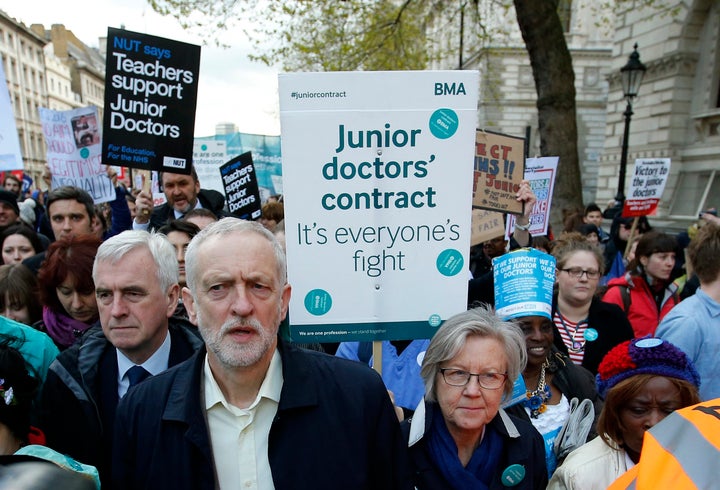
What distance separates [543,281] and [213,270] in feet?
5.09

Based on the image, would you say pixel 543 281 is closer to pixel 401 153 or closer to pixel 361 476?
pixel 401 153

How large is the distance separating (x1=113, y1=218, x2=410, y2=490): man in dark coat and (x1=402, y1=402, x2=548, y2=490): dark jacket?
0.18 metres

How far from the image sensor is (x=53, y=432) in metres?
1.83

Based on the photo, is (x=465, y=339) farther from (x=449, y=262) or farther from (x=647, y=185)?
(x=647, y=185)

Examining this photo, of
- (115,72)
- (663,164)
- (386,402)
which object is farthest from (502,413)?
(663,164)

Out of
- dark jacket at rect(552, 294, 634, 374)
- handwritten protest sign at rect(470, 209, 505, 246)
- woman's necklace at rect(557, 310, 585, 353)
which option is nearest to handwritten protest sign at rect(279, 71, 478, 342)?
dark jacket at rect(552, 294, 634, 374)

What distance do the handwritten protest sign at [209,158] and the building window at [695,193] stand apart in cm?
1289

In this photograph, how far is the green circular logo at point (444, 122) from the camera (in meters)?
2.05

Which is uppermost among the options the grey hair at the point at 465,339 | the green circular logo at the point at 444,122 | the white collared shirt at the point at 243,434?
the green circular logo at the point at 444,122

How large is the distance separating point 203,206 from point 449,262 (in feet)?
12.6

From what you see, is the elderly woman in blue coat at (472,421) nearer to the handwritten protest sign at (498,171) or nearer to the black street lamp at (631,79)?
the handwritten protest sign at (498,171)

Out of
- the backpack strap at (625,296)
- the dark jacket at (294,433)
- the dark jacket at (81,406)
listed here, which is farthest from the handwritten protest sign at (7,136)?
the backpack strap at (625,296)

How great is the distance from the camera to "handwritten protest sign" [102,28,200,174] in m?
3.71

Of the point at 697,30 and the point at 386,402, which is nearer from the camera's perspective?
the point at 386,402
